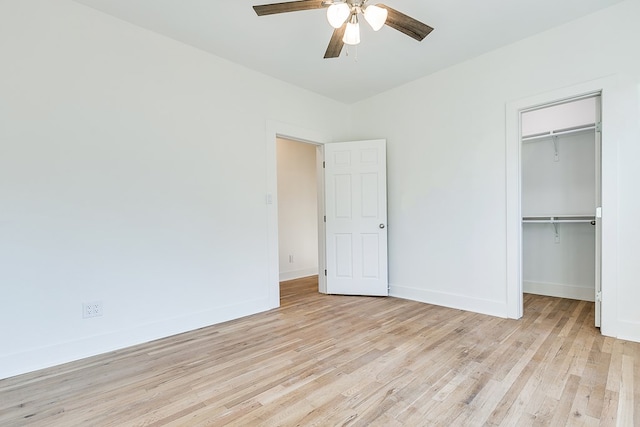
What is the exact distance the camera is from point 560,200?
383 cm

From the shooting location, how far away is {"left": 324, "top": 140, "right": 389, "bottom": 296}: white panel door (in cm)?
410

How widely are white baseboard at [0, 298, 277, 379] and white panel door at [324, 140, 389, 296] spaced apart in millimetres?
1441

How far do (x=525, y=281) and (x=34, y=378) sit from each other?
16.9 feet

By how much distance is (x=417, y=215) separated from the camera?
3.88m

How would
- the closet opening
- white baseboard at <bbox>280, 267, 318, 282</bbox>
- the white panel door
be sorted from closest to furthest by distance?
the closet opening < the white panel door < white baseboard at <bbox>280, 267, 318, 282</bbox>

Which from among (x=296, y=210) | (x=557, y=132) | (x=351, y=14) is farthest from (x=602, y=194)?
(x=296, y=210)

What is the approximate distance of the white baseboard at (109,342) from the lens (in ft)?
7.03

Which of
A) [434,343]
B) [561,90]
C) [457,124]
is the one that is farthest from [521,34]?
[434,343]

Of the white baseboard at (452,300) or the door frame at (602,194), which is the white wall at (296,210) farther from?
the door frame at (602,194)

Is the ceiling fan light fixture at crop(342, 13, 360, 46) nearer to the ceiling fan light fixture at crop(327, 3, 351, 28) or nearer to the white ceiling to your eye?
the ceiling fan light fixture at crop(327, 3, 351, 28)

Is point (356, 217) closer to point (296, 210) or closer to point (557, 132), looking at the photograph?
point (296, 210)

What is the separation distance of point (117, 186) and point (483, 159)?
356cm

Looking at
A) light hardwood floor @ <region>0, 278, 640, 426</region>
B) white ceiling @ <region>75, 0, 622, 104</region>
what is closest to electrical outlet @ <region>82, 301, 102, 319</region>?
light hardwood floor @ <region>0, 278, 640, 426</region>

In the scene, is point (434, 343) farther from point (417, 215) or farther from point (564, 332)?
point (417, 215)
